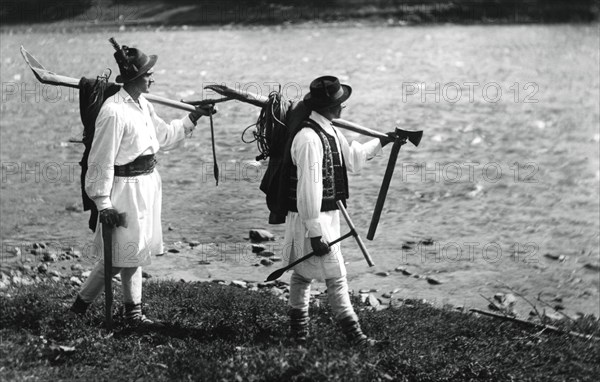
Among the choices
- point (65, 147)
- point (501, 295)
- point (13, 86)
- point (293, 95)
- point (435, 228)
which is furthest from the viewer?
point (13, 86)

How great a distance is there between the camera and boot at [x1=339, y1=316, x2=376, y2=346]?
25.7 feet

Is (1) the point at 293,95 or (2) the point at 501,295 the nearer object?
(2) the point at 501,295

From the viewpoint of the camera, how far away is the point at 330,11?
31.9 meters

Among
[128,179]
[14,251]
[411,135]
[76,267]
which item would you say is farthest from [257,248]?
Answer: [411,135]

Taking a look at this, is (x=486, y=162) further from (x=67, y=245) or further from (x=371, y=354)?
(x=371, y=354)

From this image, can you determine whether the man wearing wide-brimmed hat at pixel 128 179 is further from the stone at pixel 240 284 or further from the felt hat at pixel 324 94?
the stone at pixel 240 284

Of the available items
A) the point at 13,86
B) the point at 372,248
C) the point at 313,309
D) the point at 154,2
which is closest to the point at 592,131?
the point at 372,248

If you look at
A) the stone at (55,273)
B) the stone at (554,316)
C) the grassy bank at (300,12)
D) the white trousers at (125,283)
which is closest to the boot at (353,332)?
the white trousers at (125,283)

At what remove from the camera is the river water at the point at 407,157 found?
1169 cm

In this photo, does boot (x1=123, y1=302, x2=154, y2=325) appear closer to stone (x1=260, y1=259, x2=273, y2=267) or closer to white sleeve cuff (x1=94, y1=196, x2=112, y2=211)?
white sleeve cuff (x1=94, y1=196, x2=112, y2=211)

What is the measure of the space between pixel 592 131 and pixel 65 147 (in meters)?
9.94

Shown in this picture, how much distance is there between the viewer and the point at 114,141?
7.94 metres

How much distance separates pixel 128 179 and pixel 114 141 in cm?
38

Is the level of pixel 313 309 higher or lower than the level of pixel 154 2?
lower
